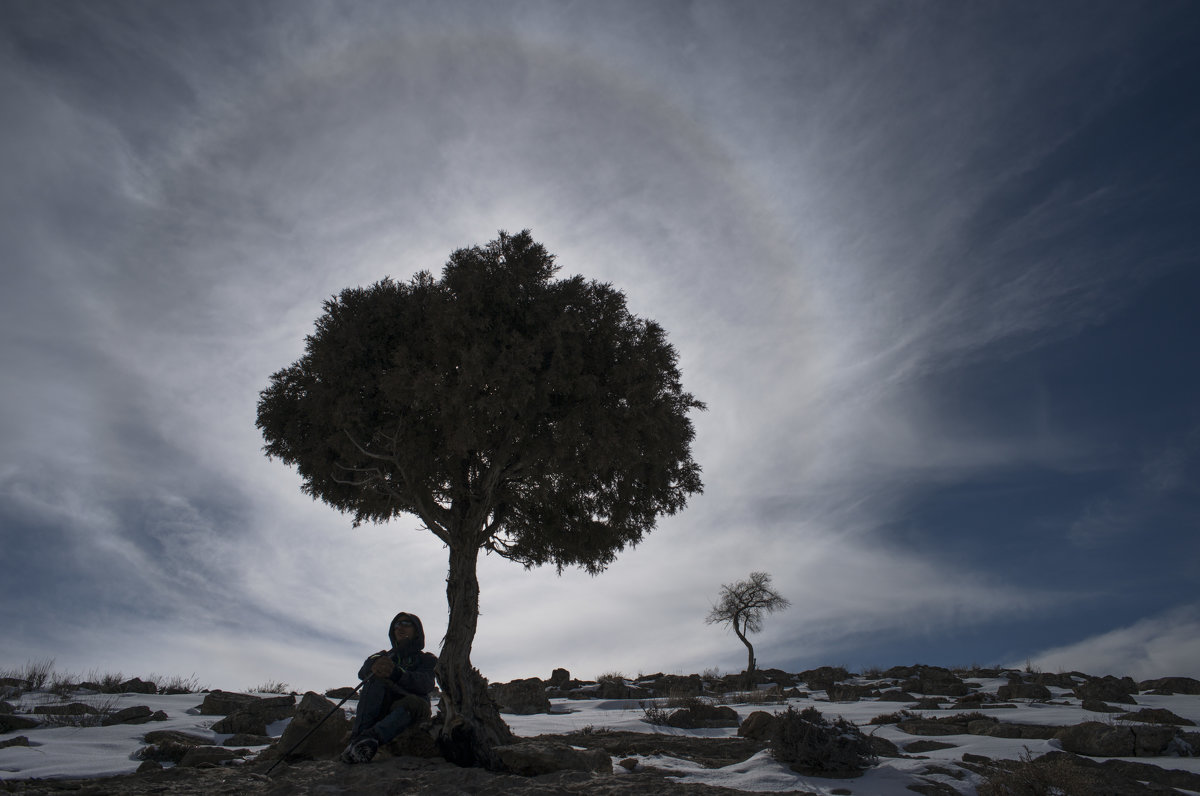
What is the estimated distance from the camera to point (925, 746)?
38.2 feet

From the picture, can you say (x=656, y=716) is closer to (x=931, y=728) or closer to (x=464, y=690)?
(x=931, y=728)

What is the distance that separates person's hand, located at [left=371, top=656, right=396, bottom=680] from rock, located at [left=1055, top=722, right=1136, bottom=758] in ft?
36.5

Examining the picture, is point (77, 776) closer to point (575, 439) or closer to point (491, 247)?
point (575, 439)

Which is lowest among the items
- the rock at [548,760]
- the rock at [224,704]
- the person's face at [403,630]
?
the rock at [548,760]

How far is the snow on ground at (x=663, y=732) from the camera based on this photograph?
805 centimetres

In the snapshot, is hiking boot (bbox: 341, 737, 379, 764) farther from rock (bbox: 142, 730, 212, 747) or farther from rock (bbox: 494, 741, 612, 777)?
rock (bbox: 142, 730, 212, 747)

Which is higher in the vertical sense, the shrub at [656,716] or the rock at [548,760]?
the shrub at [656,716]

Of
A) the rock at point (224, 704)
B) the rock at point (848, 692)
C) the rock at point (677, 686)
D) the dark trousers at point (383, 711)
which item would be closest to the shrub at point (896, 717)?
the rock at point (848, 692)

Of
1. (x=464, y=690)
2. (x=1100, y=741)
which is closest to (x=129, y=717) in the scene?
(x=464, y=690)

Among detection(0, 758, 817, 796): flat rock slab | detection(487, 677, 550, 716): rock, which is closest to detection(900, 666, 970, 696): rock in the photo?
detection(487, 677, 550, 716): rock

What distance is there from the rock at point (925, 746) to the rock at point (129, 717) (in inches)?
570

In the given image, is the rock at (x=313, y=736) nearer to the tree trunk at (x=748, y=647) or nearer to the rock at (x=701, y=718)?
the rock at (x=701, y=718)

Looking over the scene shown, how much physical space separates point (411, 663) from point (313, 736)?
171cm

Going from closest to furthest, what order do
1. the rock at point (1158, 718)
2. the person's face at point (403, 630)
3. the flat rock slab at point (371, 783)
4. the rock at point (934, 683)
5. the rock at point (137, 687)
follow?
the flat rock slab at point (371, 783) → the person's face at point (403, 630) → the rock at point (1158, 718) → the rock at point (137, 687) → the rock at point (934, 683)
